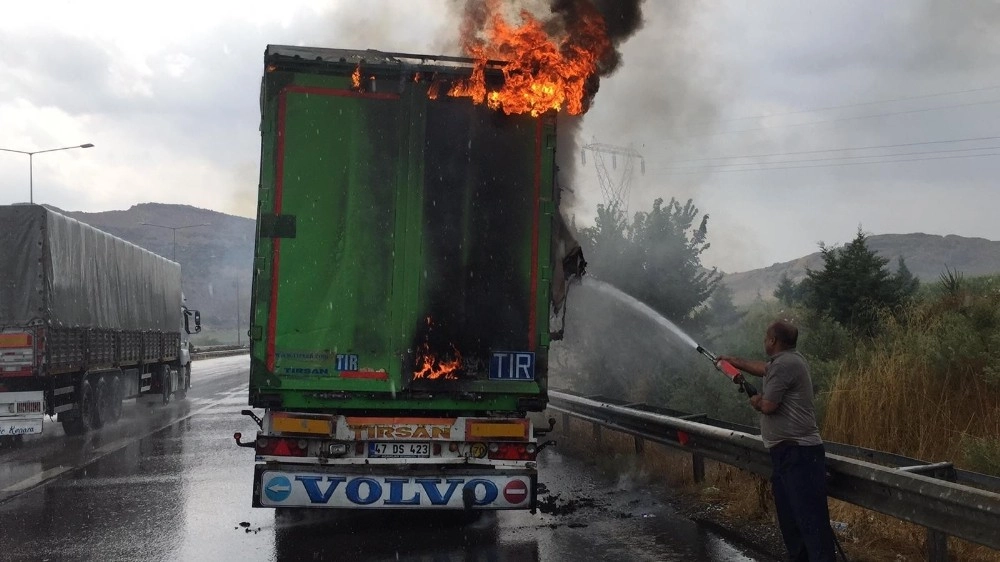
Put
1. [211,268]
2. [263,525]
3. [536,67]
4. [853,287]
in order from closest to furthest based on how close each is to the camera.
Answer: [536,67]
[263,525]
[853,287]
[211,268]

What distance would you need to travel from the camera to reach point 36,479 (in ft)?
30.1

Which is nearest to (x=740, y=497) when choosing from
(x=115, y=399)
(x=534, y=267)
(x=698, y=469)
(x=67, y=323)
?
(x=698, y=469)

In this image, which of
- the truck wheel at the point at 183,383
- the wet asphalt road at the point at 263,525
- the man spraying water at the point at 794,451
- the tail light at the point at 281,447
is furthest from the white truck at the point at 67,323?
the man spraying water at the point at 794,451

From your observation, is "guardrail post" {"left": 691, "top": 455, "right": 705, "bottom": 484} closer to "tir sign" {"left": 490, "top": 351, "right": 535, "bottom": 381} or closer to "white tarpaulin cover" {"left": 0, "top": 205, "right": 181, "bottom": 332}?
"tir sign" {"left": 490, "top": 351, "right": 535, "bottom": 381}

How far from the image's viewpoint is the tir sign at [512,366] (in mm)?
6594

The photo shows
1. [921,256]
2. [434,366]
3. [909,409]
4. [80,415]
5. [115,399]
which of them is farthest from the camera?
[921,256]

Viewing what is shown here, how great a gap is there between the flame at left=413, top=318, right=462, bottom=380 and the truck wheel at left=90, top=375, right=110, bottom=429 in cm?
954

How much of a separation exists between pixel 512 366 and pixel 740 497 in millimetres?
2516

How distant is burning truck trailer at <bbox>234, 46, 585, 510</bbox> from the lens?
6375mm

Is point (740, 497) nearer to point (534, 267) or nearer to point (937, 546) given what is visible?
point (937, 546)

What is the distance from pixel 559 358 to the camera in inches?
677

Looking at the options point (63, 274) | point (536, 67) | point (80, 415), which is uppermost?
point (536, 67)

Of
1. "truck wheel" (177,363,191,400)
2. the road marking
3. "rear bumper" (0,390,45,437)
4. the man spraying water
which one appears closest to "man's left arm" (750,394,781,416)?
the man spraying water

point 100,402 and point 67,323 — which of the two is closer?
point 67,323
